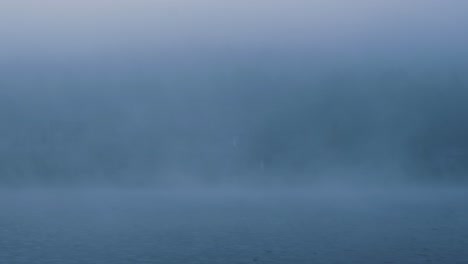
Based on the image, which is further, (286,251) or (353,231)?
(353,231)

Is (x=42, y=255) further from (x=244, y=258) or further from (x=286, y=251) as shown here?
(x=286, y=251)

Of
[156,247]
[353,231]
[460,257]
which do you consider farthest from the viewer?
[353,231]

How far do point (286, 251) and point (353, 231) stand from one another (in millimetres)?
20292

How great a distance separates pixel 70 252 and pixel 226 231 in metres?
23.5

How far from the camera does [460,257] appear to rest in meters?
54.9

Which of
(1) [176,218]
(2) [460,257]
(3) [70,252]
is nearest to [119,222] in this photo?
(1) [176,218]

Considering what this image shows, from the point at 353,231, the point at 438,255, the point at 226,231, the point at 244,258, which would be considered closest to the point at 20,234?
the point at 226,231

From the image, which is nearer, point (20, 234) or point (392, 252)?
point (392, 252)

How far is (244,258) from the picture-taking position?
5628 cm

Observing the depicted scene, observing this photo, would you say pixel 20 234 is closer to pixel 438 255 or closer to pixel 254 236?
pixel 254 236

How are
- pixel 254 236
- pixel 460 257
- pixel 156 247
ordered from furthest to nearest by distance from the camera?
pixel 254 236, pixel 156 247, pixel 460 257

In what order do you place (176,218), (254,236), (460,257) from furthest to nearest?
(176,218) → (254,236) → (460,257)

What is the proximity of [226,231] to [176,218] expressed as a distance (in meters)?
23.7

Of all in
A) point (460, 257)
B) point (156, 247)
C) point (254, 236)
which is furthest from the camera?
point (254, 236)
